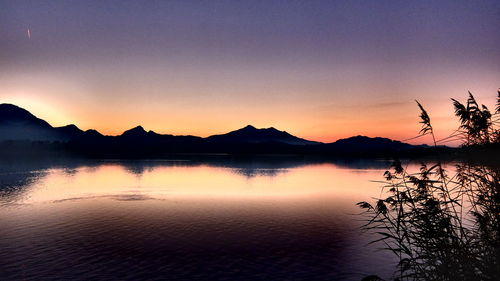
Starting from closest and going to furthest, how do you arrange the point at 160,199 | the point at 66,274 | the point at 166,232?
the point at 66,274 < the point at 166,232 < the point at 160,199

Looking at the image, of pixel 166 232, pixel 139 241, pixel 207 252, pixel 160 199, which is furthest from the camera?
pixel 160 199

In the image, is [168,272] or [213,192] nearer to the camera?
[168,272]

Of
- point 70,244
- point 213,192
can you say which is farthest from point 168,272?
point 213,192

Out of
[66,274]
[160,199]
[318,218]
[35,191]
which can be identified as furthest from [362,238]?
→ [35,191]

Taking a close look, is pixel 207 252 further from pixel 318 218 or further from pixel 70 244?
pixel 318 218

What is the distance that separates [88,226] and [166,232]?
33.9ft

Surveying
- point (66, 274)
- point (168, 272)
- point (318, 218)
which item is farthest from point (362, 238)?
point (66, 274)

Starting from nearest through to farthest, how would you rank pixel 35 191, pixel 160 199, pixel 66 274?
pixel 66 274, pixel 160 199, pixel 35 191

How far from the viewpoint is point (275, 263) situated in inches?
1172

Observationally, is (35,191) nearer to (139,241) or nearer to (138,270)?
(139,241)

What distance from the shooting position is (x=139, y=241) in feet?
119

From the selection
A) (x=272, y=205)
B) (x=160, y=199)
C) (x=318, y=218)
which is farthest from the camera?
(x=160, y=199)

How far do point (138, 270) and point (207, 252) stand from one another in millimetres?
6978

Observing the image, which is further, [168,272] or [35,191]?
[35,191]
